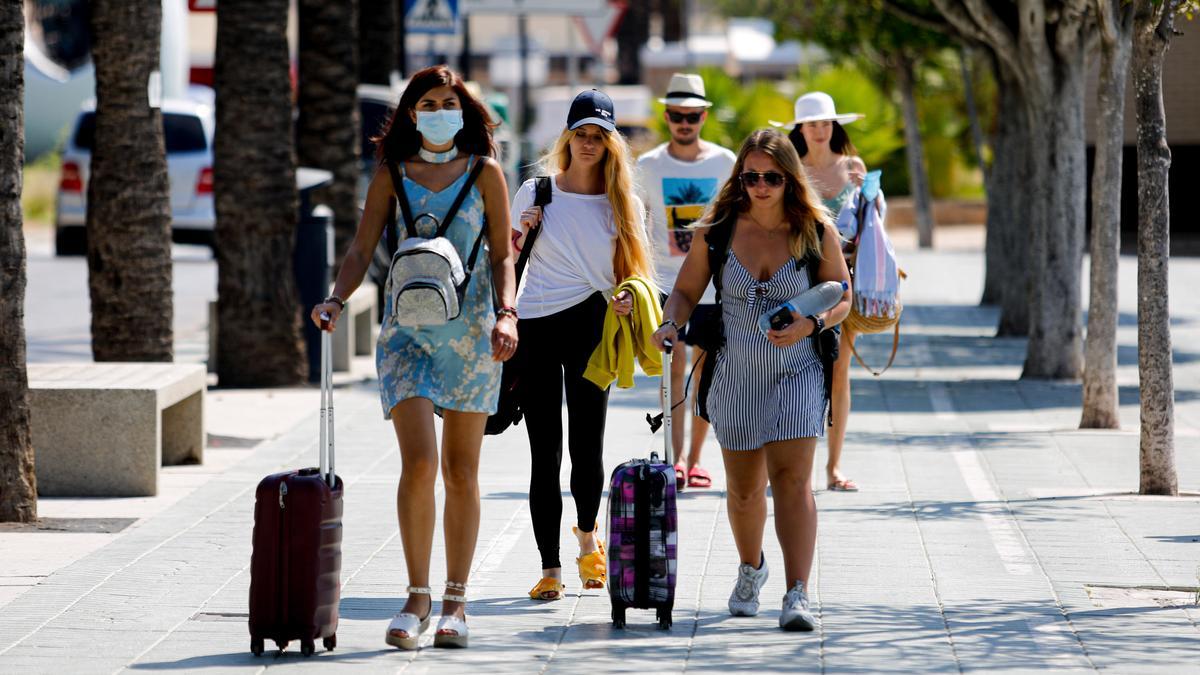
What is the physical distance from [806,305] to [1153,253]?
3.45 meters

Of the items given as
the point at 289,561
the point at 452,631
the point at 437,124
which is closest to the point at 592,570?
the point at 452,631

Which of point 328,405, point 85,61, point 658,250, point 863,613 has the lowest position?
point 863,613

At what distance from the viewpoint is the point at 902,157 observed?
133ft

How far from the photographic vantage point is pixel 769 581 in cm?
739

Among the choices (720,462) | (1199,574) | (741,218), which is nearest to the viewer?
(741,218)

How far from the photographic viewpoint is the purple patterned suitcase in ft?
20.9

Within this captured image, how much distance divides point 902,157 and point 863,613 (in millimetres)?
34395

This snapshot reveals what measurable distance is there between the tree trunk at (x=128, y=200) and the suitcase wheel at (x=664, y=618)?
510cm

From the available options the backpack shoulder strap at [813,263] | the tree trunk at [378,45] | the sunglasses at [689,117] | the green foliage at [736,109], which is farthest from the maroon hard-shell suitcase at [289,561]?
the green foliage at [736,109]

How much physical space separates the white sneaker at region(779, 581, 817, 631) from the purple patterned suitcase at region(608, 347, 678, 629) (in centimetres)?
38

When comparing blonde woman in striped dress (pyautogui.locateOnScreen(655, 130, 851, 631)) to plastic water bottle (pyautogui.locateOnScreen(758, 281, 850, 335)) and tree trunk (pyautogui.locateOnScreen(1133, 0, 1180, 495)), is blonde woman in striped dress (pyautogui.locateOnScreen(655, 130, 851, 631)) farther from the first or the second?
tree trunk (pyautogui.locateOnScreen(1133, 0, 1180, 495))

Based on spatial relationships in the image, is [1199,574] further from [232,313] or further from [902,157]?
[902,157]

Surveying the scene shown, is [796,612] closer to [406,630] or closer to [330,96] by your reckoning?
[406,630]

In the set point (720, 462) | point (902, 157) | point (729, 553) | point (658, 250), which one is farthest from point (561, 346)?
point (902, 157)
